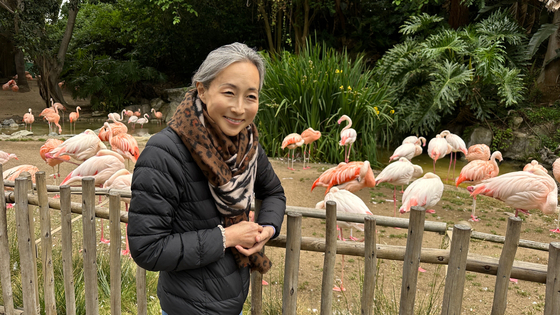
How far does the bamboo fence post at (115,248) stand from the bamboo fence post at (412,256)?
1.25 m

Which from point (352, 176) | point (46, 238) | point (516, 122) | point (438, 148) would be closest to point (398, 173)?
point (352, 176)

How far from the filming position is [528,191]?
385 cm

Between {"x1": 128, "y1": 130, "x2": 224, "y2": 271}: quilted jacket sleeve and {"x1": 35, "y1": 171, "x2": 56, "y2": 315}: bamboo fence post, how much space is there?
117 centimetres

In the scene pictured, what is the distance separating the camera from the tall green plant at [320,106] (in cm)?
712

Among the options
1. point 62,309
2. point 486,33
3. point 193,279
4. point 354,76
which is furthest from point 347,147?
point 193,279

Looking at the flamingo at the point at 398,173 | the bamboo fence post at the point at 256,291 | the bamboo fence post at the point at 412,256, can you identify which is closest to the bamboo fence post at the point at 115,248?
the bamboo fence post at the point at 256,291

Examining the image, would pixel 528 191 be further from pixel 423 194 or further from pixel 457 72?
pixel 457 72

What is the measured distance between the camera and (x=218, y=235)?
51.5 inches

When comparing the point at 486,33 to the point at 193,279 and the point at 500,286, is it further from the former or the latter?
the point at 193,279

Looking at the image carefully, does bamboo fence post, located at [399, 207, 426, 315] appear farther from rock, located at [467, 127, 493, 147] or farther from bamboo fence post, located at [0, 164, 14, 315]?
rock, located at [467, 127, 493, 147]

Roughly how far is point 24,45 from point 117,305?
11.4m

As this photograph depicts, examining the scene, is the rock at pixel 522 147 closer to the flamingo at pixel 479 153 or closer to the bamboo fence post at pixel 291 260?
the flamingo at pixel 479 153

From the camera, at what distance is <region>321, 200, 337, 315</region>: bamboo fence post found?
1.66 metres

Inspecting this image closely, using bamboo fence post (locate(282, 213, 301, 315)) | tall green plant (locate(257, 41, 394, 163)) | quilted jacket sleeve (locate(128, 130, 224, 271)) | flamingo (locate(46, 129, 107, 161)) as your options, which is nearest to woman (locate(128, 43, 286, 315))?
quilted jacket sleeve (locate(128, 130, 224, 271))
